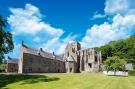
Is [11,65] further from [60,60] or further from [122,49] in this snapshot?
[122,49]

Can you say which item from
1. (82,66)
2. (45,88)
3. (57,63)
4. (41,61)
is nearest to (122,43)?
(82,66)

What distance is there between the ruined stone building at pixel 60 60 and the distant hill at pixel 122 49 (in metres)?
15.7

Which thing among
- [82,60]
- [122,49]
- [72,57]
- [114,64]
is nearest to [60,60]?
[72,57]

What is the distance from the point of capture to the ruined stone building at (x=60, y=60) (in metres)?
70.1

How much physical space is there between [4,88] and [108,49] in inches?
3374

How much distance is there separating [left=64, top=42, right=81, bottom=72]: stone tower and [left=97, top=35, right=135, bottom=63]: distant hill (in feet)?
53.9

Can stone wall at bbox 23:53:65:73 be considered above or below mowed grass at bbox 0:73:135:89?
above

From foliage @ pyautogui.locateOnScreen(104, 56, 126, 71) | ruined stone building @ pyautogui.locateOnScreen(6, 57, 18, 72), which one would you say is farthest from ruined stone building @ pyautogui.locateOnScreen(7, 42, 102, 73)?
foliage @ pyautogui.locateOnScreen(104, 56, 126, 71)

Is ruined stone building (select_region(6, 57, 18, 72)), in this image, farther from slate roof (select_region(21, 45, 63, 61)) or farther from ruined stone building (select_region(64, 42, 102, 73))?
ruined stone building (select_region(64, 42, 102, 73))

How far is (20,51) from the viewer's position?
7062 centimetres

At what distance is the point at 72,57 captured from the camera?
90.6 meters

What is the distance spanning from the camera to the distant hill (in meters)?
97.0

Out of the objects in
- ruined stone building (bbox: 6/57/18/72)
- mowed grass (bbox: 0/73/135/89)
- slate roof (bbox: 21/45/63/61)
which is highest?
slate roof (bbox: 21/45/63/61)

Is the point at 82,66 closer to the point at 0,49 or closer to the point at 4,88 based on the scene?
the point at 0,49
